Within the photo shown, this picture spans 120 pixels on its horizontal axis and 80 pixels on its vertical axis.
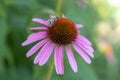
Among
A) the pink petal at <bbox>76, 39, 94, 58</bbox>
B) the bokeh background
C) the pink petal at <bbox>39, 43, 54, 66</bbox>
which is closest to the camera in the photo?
the pink petal at <bbox>39, 43, 54, 66</bbox>

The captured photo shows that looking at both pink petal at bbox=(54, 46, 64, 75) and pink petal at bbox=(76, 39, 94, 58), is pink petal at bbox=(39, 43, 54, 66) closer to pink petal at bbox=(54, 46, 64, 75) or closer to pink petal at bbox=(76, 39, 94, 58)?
pink petal at bbox=(54, 46, 64, 75)

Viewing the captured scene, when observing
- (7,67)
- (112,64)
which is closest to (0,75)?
(7,67)

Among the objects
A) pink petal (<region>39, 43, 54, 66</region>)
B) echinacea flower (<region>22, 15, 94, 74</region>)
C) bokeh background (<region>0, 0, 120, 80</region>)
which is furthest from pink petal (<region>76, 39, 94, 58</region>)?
bokeh background (<region>0, 0, 120, 80</region>)

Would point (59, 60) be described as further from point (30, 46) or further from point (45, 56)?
point (30, 46)

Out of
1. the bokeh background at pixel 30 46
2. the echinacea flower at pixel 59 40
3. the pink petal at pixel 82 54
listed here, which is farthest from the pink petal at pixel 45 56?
the bokeh background at pixel 30 46

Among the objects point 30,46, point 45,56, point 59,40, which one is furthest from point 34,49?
point 30,46

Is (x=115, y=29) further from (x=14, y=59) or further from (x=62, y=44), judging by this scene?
(x=62, y=44)

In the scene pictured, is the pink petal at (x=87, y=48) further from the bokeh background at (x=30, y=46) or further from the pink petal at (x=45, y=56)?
the bokeh background at (x=30, y=46)

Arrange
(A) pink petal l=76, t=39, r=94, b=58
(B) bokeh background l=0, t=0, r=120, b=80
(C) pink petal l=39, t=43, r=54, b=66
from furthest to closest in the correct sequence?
(B) bokeh background l=0, t=0, r=120, b=80 < (A) pink petal l=76, t=39, r=94, b=58 < (C) pink petal l=39, t=43, r=54, b=66
